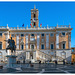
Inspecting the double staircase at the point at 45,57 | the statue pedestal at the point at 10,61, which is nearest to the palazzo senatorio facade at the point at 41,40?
the double staircase at the point at 45,57

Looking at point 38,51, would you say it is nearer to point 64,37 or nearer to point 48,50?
point 48,50

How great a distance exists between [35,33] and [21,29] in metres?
4.63

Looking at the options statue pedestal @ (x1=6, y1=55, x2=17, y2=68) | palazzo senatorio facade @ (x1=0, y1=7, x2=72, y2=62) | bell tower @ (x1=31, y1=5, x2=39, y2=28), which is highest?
bell tower @ (x1=31, y1=5, x2=39, y2=28)

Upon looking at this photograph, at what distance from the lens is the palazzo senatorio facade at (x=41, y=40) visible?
50.2 meters

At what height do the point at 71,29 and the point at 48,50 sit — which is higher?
the point at 71,29

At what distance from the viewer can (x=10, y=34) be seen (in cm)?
5184

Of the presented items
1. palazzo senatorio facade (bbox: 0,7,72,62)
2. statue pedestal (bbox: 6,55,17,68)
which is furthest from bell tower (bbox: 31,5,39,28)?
statue pedestal (bbox: 6,55,17,68)

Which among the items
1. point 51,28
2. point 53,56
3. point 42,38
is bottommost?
point 53,56

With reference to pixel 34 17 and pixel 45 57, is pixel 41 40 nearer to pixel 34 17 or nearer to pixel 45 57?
pixel 45 57

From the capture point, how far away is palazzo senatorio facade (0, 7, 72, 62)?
5019 cm

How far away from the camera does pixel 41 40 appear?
169 feet

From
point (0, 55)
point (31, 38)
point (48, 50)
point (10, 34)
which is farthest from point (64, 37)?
point (0, 55)

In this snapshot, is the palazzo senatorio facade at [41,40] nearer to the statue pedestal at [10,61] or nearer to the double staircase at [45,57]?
the double staircase at [45,57]

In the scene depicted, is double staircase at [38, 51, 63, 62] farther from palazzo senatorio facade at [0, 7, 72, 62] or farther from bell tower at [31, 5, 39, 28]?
bell tower at [31, 5, 39, 28]
